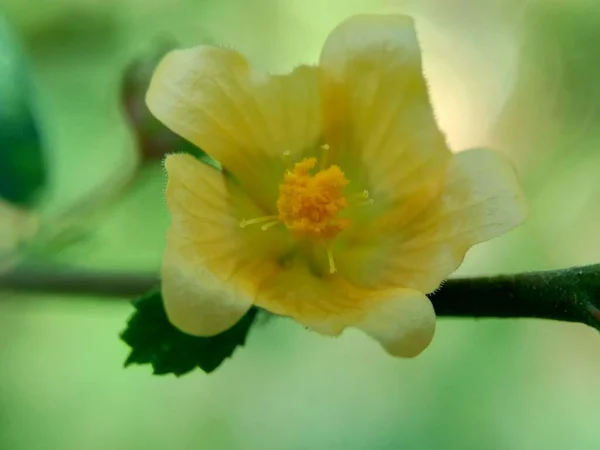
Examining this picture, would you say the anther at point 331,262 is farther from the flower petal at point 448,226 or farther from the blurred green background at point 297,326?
the blurred green background at point 297,326

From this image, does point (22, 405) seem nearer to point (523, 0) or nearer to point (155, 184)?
point (155, 184)

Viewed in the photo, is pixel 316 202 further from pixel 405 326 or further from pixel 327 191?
pixel 405 326

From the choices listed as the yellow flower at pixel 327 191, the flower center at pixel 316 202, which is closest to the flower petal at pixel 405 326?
the yellow flower at pixel 327 191

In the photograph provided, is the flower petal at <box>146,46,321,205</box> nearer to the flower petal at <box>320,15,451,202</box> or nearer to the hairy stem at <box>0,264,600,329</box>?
the flower petal at <box>320,15,451,202</box>

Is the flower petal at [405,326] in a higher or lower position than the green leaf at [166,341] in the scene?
higher

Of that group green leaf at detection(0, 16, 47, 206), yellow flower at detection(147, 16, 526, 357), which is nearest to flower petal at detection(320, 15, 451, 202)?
yellow flower at detection(147, 16, 526, 357)

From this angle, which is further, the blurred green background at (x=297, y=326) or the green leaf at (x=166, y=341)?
the blurred green background at (x=297, y=326)

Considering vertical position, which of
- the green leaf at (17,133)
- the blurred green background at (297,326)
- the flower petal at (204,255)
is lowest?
the blurred green background at (297,326)
